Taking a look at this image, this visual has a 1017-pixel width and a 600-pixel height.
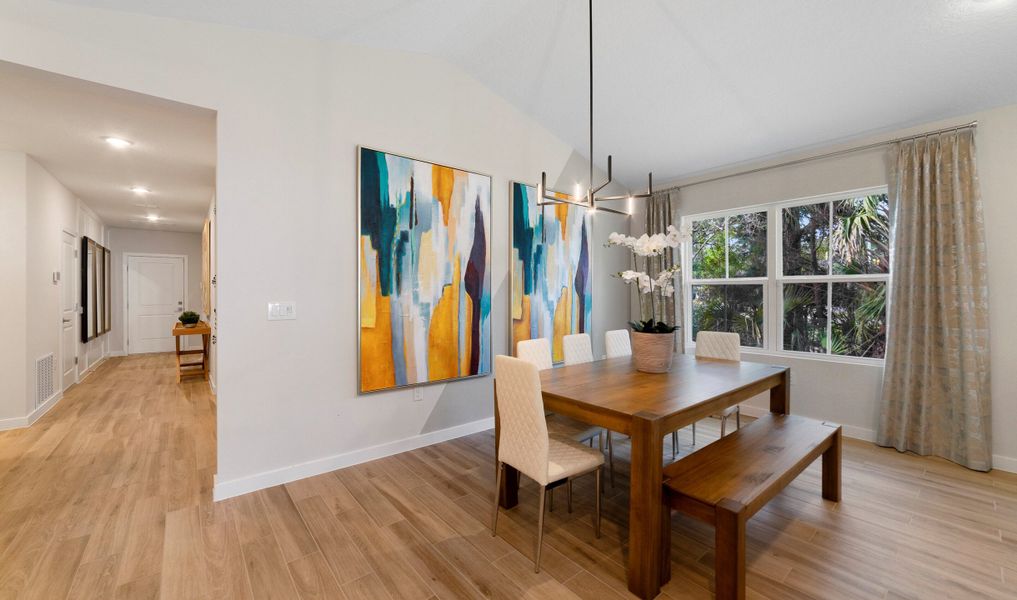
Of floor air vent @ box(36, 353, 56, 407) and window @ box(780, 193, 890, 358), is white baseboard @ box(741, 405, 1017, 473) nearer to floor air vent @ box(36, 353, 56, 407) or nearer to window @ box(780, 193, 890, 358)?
window @ box(780, 193, 890, 358)

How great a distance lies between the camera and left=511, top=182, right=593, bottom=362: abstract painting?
393 cm

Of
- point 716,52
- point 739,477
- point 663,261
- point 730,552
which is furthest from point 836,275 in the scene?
point 730,552

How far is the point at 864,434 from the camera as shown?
3.39m

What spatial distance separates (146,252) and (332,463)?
316 inches

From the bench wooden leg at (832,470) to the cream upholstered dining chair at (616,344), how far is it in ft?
4.82

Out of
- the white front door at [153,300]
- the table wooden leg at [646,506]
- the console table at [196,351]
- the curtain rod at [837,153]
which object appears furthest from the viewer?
the white front door at [153,300]

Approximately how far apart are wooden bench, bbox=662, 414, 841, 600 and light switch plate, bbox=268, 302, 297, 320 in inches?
94.5

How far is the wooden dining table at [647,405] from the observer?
1662 millimetres

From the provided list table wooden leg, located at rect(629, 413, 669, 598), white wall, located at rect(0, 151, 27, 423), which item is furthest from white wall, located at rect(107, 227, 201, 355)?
table wooden leg, located at rect(629, 413, 669, 598)

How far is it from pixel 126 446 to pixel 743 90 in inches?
219

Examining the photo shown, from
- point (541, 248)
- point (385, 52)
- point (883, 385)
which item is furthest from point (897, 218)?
point (385, 52)

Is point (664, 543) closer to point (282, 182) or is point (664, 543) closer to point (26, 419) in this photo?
point (282, 182)

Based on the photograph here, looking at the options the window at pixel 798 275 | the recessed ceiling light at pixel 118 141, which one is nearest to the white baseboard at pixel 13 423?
the recessed ceiling light at pixel 118 141

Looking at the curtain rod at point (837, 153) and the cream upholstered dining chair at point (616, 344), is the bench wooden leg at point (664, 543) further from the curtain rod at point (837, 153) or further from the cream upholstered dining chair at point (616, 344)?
the curtain rod at point (837, 153)
